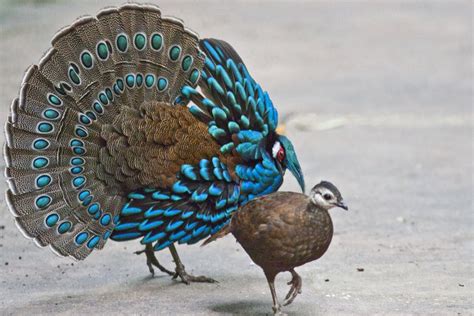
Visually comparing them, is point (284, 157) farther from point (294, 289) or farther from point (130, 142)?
point (130, 142)

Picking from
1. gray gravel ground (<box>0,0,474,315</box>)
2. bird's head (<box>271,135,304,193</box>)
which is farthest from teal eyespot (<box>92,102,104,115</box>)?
gray gravel ground (<box>0,0,474,315</box>)

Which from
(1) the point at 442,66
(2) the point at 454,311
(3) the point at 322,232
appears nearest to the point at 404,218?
(2) the point at 454,311

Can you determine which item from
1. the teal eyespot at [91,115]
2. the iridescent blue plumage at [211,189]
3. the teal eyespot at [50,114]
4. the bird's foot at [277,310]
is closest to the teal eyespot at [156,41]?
the iridescent blue plumage at [211,189]

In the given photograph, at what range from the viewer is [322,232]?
4973mm

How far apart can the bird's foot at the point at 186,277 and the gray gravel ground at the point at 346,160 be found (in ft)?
0.17

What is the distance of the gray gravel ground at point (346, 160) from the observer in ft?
18.7

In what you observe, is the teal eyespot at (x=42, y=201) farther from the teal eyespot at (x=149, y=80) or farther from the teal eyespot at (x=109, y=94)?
the teal eyespot at (x=149, y=80)

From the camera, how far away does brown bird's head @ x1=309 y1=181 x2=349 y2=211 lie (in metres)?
4.94

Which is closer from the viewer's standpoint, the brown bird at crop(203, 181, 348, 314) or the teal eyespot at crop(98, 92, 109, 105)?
the brown bird at crop(203, 181, 348, 314)

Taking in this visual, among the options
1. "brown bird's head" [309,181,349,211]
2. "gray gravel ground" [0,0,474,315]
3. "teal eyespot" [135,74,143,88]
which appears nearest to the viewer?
"brown bird's head" [309,181,349,211]

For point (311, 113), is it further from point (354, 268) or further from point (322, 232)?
point (322, 232)

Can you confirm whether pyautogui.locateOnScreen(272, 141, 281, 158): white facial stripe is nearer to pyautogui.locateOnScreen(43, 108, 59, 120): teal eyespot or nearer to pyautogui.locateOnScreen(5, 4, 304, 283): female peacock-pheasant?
pyautogui.locateOnScreen(5, 4, 304, 283): female peacock-pheasant

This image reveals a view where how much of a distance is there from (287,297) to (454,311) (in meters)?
0.86

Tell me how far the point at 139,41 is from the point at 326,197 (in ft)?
4.23
